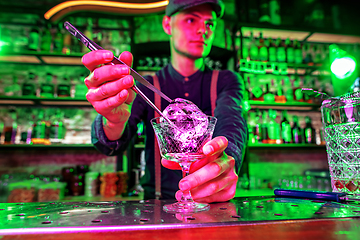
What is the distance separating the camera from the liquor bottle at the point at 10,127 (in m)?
2.46

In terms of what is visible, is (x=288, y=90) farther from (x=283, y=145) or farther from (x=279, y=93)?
(x=283, y=145)

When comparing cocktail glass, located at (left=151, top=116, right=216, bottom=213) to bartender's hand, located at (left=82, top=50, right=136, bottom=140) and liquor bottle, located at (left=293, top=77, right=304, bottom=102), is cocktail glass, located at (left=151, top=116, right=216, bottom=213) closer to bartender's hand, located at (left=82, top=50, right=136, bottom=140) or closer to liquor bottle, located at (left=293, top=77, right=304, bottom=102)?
bartender's hand, located at (left=82, top=50, right=136, bottom=140)

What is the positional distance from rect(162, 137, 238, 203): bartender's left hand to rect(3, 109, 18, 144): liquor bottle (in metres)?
2.54

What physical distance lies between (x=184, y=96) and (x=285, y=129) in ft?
6.76

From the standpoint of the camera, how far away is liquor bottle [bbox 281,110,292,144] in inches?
113

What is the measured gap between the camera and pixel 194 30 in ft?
3.99

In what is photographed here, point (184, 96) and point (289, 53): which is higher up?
point (289, 53)

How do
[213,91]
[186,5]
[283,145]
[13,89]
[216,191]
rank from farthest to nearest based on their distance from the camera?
[283,145] → [13,89] → [213,91] → [186,5] → [216,191]

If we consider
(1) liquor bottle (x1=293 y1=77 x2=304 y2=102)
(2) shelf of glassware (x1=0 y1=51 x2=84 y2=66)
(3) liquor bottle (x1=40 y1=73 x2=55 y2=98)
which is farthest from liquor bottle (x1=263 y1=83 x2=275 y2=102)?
(3) liquor bottle (x1=40 y1=73 x2=55 y2=98)

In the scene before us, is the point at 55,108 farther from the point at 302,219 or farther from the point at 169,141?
the point at 302,219

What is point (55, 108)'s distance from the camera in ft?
8.98

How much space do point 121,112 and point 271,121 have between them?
9.07ft

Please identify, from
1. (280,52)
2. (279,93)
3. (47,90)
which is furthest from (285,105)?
(47,90)

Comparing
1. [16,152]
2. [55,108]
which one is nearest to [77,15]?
[55,108]
